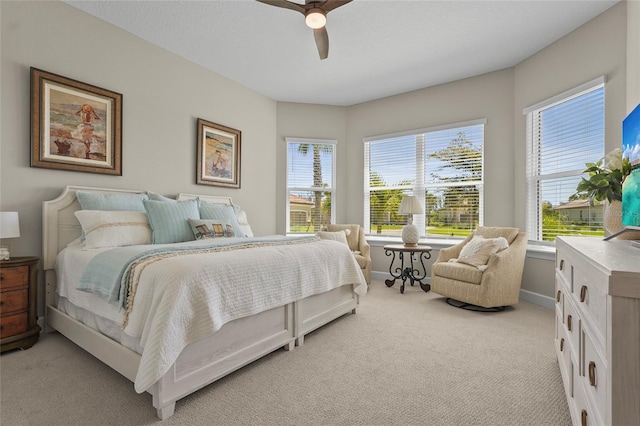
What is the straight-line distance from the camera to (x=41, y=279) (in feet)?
8.70

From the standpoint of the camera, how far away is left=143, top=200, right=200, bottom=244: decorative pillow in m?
2.81

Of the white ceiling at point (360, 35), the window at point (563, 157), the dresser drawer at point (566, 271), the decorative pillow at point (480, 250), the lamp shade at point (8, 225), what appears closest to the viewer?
the dresser drawer at point (566, 271)

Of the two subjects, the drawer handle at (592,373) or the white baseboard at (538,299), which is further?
the white baseboard at (538,299)

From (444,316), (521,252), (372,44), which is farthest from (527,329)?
(372,44)

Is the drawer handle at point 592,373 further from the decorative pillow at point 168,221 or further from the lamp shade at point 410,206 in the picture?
the lamp shade at point 410,206

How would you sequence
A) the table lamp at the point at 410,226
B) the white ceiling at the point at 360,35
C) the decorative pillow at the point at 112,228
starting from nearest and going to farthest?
the decorative pillow at the point at 112,228 < the white ceiling at the point at 360,35 < the table lamp at the point at 410,226

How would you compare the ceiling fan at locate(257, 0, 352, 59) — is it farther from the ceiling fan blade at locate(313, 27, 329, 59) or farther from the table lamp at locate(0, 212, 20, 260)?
the table lamp at locate(0, 212, 20, 260)

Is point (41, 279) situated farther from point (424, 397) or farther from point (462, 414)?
point (462, 414)

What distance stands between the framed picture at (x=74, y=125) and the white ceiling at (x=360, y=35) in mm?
780

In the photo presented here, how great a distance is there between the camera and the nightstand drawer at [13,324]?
7.25 feet

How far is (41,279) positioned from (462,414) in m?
3.33

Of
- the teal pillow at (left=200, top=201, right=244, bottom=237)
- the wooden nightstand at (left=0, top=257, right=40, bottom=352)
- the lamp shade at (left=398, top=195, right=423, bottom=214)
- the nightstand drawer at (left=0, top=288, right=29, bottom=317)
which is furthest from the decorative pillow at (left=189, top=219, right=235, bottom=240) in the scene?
the lamp shade at (left=398, top=195, right=423, bottom=214)

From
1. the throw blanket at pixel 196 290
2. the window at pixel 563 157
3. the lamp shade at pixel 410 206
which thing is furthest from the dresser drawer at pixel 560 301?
the lamp shade at pixel 410 206

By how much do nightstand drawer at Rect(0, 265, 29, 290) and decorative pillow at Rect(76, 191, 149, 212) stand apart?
653mm
